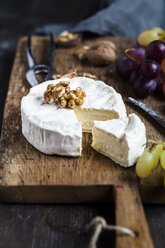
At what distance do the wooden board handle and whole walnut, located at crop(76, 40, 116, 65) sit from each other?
1.26 metres

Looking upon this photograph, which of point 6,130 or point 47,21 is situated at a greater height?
point 47,21

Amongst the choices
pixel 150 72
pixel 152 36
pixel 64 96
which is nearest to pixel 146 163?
pixel 64 96

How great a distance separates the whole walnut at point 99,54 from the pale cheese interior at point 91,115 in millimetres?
786

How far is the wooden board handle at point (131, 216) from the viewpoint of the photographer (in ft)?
4.50

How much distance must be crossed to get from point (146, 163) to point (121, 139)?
0.20 meters

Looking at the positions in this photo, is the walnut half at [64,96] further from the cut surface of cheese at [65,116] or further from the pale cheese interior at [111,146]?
the pale cheese interior at [111,146]

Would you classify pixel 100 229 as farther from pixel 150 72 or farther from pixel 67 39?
pixel 67 39

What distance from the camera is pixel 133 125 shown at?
1784 mm

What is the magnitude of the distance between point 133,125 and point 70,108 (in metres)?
0.40

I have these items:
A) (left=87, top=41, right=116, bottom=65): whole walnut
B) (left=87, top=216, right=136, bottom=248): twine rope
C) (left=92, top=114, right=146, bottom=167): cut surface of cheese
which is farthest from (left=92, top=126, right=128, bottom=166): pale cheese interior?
(left=87, top=41, right=116, bottom=65): whole walnut

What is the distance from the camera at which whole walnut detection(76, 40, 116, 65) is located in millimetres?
2623

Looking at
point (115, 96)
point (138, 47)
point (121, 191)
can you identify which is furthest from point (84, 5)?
point (121, 191)

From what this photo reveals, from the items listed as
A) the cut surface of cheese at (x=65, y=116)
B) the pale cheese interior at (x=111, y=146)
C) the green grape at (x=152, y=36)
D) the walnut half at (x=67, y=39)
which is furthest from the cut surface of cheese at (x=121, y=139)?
the walnut half at (x=67, y=39)

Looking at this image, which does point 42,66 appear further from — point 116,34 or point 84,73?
point 116,34
